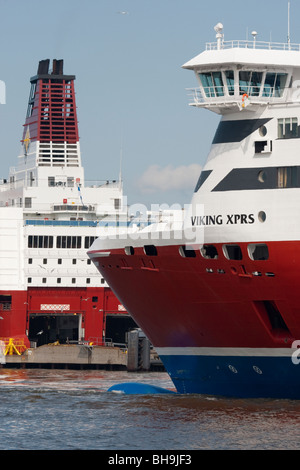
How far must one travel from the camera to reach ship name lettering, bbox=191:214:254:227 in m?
40.3

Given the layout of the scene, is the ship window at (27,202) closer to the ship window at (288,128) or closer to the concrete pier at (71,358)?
the concrete pier at (71,358)

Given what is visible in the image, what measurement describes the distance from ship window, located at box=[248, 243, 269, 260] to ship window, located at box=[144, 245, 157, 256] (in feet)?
13.5

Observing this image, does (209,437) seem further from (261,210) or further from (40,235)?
(40,235)

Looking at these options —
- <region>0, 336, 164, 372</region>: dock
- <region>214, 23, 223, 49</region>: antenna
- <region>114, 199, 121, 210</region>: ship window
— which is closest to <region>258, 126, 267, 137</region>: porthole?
<region>214, 23, 223, 49</region>: antenna

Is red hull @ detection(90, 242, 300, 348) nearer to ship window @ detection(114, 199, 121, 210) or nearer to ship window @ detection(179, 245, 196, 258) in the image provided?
ship window @ detection(179, 245, 196, 258)

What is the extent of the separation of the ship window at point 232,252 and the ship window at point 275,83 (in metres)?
6.18

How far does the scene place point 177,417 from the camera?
40.3 metres

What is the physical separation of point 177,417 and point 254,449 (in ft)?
19.1

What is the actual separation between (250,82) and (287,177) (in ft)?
14.0

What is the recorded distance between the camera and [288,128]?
40844mm

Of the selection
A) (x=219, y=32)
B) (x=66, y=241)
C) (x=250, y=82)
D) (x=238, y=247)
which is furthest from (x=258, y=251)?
(x=66, y=241)

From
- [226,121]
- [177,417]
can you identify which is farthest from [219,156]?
[177,417]

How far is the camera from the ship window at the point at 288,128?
1601 inches

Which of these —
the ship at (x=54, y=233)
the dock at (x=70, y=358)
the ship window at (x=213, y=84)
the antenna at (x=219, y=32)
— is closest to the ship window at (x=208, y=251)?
the ship window at (x=213, y=84)
